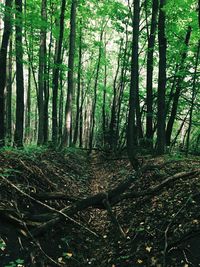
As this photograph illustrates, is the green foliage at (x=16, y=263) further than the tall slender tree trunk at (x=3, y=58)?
No

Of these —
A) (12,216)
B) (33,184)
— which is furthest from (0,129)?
(12,216)

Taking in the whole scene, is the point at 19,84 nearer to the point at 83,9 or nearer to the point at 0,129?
the point at 0,129

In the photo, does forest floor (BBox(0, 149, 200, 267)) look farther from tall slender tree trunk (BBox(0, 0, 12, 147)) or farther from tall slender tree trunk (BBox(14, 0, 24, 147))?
tall slender tree trunk (BBox(14, 0, 24, 147))

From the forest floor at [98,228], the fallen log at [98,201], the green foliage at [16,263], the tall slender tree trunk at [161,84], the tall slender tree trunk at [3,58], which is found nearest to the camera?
the green foliage at [16,263]

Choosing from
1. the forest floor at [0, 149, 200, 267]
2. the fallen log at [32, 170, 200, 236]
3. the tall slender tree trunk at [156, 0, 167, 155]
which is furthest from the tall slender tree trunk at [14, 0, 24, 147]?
the fallen log at [32, 170, 200, 236]

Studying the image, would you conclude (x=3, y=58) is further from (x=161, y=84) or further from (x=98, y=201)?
(x=98, y=201)

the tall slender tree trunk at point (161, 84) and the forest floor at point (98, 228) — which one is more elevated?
the tall slender tree trunk at point (161, 84)

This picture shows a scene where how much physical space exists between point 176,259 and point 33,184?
3.56 metres

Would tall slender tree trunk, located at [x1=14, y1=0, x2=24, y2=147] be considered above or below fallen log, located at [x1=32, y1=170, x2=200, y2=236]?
above

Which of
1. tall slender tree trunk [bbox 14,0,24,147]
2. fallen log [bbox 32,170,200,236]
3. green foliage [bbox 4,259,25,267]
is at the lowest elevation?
green foliage [bbox 4,259,25,267]

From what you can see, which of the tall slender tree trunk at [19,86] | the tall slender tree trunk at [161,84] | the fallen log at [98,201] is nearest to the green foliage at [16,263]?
the fallen log at [98,201]

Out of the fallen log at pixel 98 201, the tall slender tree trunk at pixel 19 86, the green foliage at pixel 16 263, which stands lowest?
the green foliage at pixel 16 263

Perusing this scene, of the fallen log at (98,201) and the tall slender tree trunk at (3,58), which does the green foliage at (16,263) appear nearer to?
the fallen log at (98,201)

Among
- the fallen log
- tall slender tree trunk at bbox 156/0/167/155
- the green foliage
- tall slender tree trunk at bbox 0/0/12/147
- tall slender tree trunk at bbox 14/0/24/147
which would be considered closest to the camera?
the green foliage
